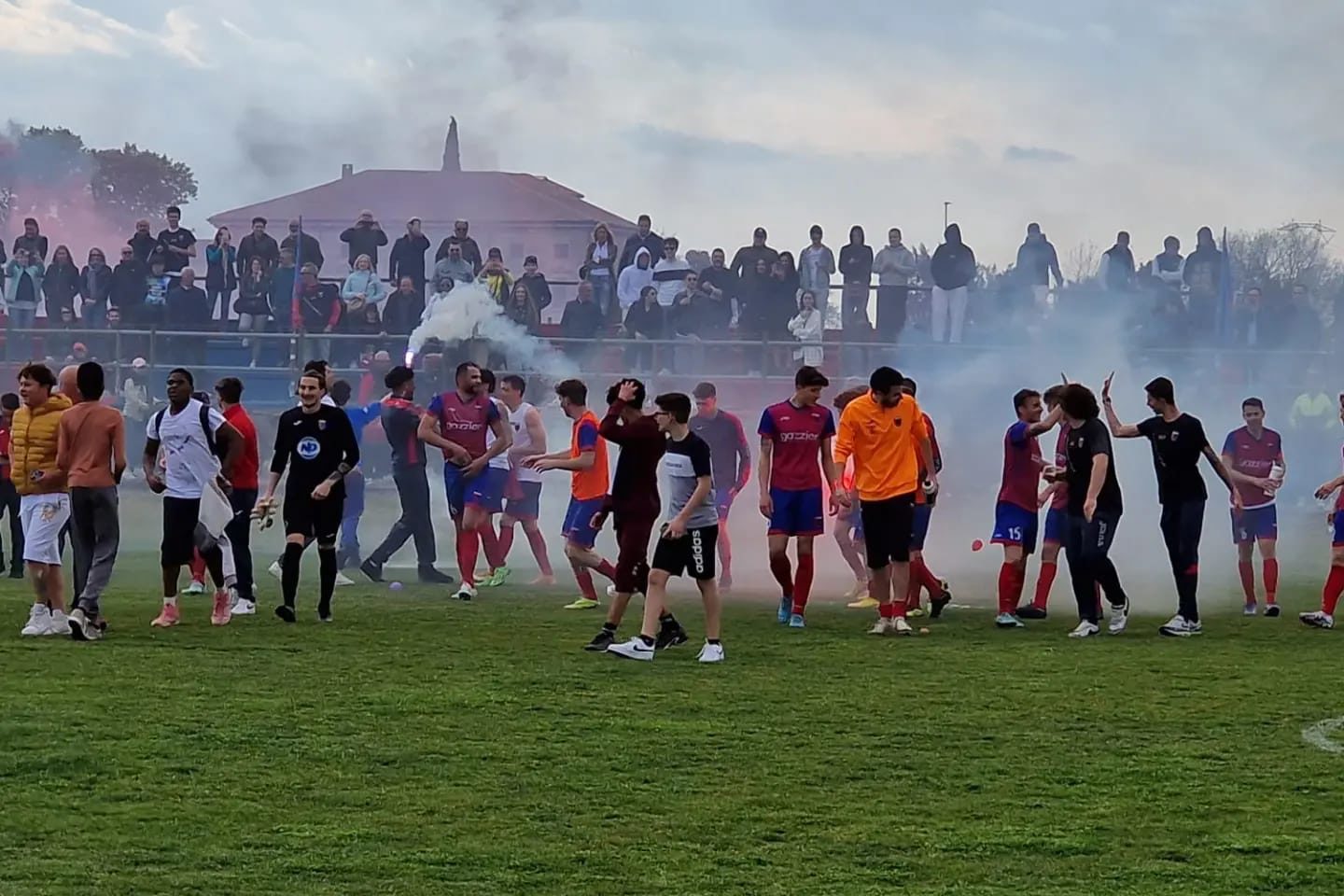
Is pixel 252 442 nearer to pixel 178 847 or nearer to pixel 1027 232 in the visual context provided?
pixel 178 847

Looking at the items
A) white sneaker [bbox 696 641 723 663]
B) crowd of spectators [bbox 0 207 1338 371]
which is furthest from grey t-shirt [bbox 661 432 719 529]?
crowd of spectators [bbox 0 207 1338 371]

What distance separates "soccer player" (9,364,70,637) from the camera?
1216 centimetres

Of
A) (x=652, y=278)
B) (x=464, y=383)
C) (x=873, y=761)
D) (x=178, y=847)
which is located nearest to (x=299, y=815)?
(x=178, y=847)

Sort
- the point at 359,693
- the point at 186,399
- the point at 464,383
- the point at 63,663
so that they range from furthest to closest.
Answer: the point at 464,383 < the point at 186,399 < the point at 63,663 < the point at 359,693

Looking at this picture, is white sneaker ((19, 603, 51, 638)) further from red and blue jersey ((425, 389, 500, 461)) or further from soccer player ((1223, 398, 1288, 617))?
soccer player ((1223, 398, 1288, 617))

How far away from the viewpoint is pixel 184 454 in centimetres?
1267

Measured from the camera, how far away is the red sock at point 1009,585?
13.5 m

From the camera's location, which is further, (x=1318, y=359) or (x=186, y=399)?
(x=1318, y=359)

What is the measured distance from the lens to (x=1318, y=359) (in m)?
23.9

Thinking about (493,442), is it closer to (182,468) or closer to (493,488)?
(493,488)

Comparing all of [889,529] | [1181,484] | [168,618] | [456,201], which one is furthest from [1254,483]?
[456,201]

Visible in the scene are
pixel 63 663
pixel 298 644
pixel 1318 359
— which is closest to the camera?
pixel 63 663

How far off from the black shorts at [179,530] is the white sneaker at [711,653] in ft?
12.3

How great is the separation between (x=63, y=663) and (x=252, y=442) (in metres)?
3.26
